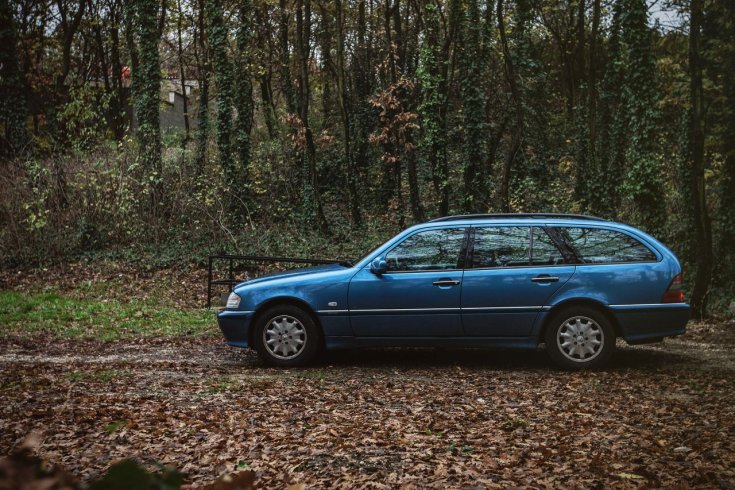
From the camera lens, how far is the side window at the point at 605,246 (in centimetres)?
910

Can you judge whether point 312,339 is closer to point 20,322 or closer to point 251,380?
point 251,380

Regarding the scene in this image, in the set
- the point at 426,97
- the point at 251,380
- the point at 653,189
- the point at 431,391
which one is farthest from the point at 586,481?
the point at 426,97

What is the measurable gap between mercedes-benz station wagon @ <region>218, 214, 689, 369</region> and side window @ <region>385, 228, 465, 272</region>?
0.01 metres

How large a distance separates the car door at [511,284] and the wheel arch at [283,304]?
1.80 m

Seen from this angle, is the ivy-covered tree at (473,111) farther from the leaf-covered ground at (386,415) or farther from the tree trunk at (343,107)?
the leaf-covered ground at (386,415)

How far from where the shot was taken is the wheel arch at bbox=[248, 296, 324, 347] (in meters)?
9.37

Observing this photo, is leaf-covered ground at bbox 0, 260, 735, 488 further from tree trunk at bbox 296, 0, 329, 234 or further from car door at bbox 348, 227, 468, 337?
tree trunk at bbox 296, 0, 329, 234

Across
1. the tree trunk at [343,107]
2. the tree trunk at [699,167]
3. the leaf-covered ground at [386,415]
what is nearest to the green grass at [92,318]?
the leaf-covered ground at [386,415]

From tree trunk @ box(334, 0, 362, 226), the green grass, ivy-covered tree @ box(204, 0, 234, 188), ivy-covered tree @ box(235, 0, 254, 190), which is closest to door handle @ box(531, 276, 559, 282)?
the green grass

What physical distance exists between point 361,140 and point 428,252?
21.0m

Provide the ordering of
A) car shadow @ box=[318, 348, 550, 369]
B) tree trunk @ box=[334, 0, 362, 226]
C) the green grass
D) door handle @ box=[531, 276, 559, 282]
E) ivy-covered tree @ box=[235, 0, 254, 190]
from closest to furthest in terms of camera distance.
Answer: door handle @ box=[531, 276, 559, 282], car shadow @ box=[318, 348, 550, 369], the green grass, tree trunk @ box=[334, 0, 362, 226], ivy-covered tree @ box=[235, 0, 254, 190]

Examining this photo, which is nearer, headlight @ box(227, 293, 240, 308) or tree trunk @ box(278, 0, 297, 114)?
headlight @ box(227, 293, 240, 308)

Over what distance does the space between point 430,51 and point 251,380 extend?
17.2 m

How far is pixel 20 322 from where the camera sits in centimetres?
1349
